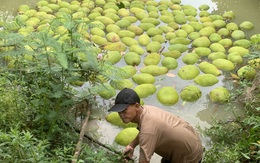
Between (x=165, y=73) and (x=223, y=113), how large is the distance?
751 mm

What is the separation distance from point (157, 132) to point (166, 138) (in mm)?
104

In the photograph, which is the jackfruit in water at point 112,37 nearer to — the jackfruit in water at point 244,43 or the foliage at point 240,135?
the jackfruit in water at point 244,43

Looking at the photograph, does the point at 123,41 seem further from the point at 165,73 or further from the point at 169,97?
the point at 169,97

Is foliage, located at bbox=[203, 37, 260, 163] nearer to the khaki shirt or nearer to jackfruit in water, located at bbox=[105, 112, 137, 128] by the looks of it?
the khaki shirt

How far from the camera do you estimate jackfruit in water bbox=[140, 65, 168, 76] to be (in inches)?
148

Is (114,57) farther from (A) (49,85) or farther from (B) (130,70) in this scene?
(A) (49,85)

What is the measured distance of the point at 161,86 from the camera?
3648mm

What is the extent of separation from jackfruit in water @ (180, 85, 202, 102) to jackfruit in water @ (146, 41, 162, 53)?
0.76m

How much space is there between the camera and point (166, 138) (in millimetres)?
2029

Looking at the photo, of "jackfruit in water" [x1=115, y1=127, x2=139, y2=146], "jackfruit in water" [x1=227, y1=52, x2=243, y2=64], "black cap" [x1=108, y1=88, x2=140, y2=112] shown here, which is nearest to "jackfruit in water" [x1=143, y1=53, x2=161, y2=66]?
"jackfruit in water" [x1=227, y1=52, x2=243, y2=64]

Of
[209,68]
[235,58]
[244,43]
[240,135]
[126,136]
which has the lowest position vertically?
[126,136]

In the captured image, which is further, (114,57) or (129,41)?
(129,41)

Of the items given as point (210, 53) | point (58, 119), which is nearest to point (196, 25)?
point (210, 53)

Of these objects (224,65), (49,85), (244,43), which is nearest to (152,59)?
(224,65)
